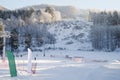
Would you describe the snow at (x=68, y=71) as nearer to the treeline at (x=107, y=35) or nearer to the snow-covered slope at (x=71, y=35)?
the treeline at (x=107, y=35)

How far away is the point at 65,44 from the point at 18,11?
2380 inches

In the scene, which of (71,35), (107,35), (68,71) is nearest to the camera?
(68,71)

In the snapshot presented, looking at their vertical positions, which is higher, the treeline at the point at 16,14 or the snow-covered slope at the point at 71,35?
the treeline at the point at 16,14

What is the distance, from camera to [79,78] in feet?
82.3

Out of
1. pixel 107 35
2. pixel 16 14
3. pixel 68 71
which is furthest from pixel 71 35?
pixel 68 71

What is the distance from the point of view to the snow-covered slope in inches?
4316

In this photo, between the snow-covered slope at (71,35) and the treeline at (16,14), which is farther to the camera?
the treeline at (16,14)

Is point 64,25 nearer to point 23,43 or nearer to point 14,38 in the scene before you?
point 23,43

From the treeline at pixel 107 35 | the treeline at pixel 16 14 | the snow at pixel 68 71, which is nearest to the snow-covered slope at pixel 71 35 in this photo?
the treeline at pixel 107 35

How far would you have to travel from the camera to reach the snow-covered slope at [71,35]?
109625 millimetres

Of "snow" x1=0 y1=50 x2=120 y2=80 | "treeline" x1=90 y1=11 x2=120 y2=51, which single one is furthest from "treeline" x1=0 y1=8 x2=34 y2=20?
"snow" x1=0 y1=50 x2=120 y2=80

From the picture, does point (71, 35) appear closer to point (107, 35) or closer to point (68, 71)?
point (107, 35)

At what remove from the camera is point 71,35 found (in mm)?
130000

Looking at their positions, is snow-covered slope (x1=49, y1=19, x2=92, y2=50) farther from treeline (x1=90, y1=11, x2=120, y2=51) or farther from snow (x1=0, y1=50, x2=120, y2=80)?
snow (x1=0, y1=50, x2=120, y2=80)
